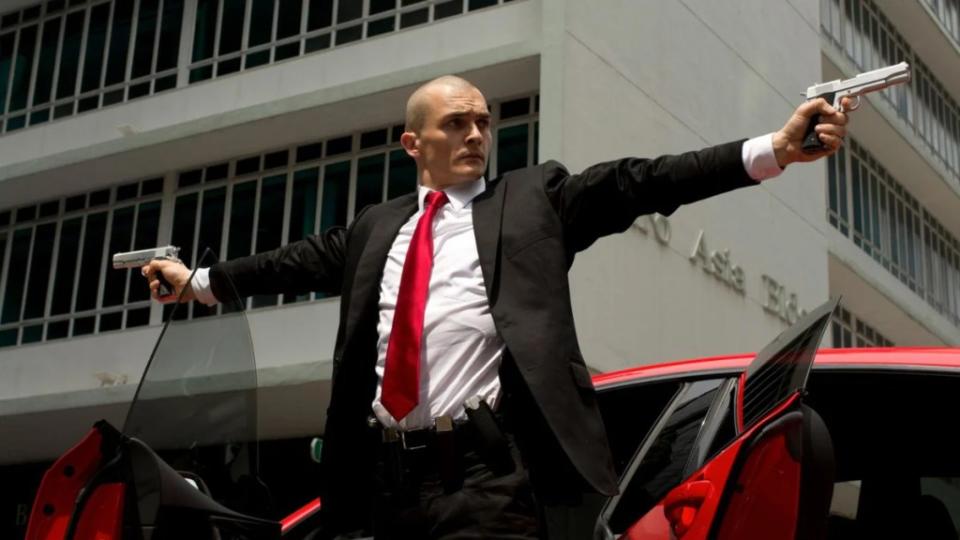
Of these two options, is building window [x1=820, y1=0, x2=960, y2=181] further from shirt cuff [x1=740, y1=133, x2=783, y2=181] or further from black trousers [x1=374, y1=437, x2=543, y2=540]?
black trousers [x1=374, y1=437, x2=543, y2=540]

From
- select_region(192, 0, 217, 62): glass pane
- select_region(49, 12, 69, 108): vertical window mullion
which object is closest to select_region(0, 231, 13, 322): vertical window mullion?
select_region(49, 12, 69, 108): vertical window mullion

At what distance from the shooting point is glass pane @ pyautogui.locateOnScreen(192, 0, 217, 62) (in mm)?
18891

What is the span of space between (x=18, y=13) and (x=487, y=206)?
19.2m

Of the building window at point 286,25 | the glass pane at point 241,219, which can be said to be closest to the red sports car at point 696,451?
the building window at point 286,25

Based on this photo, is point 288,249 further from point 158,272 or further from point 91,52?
point 91,52

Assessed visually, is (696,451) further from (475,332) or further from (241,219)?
(241,219)

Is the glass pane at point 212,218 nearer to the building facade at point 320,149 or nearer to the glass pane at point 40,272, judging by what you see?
the building facade at point 320,149

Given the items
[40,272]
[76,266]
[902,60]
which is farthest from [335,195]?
[902,60]

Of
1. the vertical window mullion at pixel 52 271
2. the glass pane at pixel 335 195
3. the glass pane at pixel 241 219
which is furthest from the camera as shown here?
the vertical window mullion at pixel 52 271

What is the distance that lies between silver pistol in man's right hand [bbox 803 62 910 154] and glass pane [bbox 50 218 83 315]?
1700 centimetres

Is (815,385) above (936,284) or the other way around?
the other way around

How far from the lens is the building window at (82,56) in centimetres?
1936

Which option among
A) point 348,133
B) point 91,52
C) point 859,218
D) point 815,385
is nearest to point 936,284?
point 859,218

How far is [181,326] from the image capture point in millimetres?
3176
